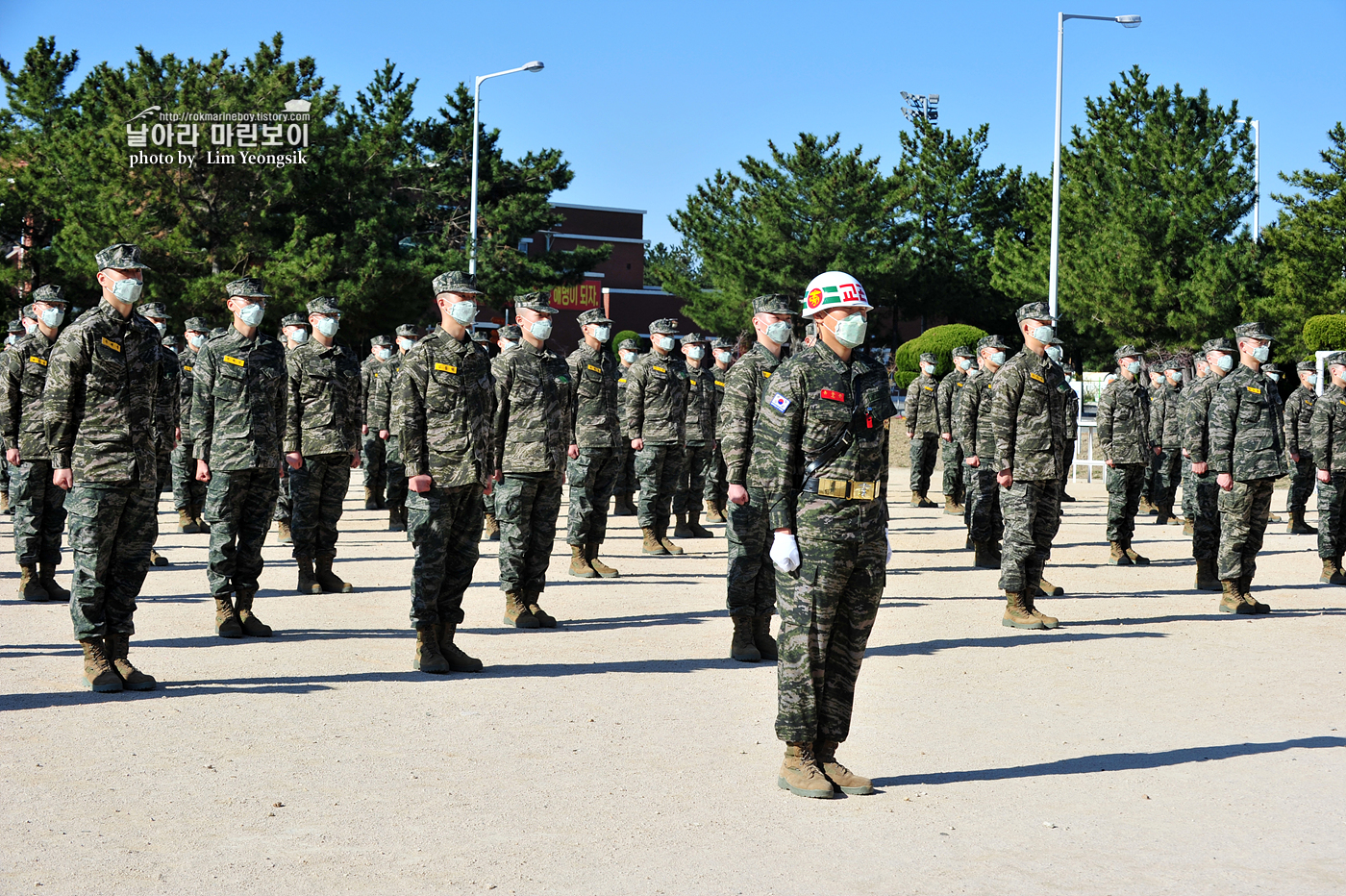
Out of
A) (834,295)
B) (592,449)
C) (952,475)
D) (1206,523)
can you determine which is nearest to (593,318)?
(592,449)

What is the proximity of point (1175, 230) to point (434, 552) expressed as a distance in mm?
38442

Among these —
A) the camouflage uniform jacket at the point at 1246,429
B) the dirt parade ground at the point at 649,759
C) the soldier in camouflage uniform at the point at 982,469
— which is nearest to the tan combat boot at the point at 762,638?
the dirt parade ground at the point at 649,759

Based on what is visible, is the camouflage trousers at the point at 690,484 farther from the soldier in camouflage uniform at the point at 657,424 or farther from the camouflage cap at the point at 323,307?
the camouflage cap at the point at 323,307

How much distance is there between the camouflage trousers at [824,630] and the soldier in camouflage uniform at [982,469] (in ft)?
24.4

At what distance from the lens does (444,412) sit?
25.9 ft

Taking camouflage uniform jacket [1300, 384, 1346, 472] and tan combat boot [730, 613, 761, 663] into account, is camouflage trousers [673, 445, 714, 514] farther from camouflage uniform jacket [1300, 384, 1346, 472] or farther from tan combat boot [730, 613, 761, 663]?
tan combat boot [730, 613, 761, 663]

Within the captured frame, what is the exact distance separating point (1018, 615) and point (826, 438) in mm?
4878

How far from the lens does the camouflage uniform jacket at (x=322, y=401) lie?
10703mm

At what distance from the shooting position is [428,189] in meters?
38.8

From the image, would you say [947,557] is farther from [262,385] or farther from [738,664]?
[262,385]

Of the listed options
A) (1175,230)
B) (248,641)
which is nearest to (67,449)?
(248,641)

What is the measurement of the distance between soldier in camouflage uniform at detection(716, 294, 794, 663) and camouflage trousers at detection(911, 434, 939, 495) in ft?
40.9

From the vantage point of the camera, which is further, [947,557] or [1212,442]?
[947,557]

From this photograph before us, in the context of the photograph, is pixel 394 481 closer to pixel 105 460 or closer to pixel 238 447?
pixel 238 447
